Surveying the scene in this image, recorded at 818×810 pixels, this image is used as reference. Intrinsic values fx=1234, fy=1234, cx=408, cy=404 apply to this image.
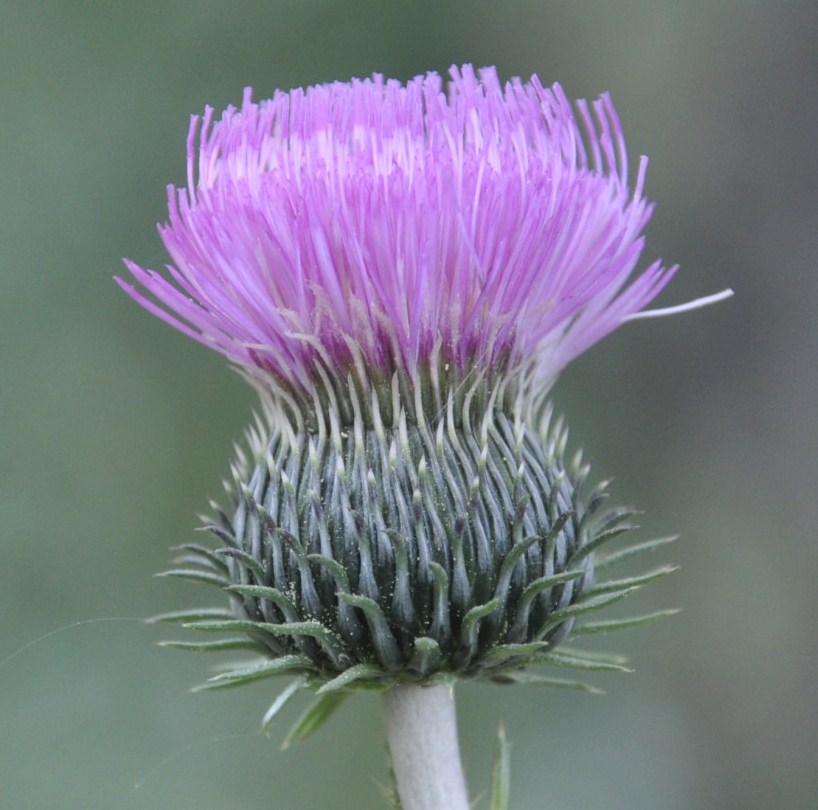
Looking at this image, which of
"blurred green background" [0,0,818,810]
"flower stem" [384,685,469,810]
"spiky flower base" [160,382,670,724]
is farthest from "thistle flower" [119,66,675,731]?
"blurred green background" [0,0,818,810]

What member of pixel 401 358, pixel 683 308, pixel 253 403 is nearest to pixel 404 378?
pixel 401 358

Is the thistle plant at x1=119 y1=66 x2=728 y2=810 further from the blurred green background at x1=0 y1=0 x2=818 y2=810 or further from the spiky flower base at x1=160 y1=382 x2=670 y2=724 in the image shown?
the blurred green background at x1=0 y1=0 x2=818 y2=810

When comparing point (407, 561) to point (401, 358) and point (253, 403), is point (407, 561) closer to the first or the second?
point (401, 358)

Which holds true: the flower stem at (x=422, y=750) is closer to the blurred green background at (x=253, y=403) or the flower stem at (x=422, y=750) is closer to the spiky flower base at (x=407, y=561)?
the spiky flower base at (x=407, y=561)

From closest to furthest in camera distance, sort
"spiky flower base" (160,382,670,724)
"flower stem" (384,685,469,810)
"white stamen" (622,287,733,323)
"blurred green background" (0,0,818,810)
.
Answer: "spiky flower base" (160,382,670,724), "flower stem" (384,685,469,810), "white stamen" (622,287,733,323), "blurred green background" (0,0,818,810)

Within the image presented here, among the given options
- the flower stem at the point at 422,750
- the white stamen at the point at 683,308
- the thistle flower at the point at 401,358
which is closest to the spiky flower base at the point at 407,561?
the thistle flower at the point at 401,358
